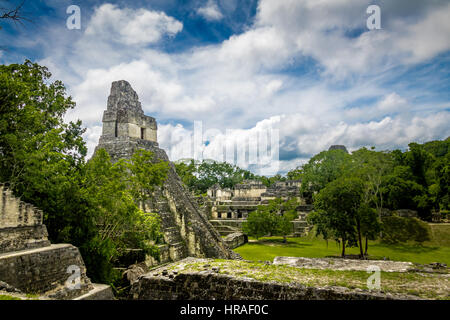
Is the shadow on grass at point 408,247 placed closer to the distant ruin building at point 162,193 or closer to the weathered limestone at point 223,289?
the distant ruin building at point 162,193

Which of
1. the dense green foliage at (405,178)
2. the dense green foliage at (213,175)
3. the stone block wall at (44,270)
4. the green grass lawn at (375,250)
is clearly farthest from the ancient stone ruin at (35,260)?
the dense green foliage at (213,175)

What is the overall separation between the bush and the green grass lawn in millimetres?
520

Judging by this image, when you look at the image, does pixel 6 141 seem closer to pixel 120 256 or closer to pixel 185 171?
pixel 120 256

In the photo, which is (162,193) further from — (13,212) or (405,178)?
(405,178)

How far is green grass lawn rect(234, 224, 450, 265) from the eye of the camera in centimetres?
1397

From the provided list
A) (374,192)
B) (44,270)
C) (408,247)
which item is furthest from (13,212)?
(374,192)

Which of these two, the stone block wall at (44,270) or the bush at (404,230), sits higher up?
the stone block wall at (44,270)

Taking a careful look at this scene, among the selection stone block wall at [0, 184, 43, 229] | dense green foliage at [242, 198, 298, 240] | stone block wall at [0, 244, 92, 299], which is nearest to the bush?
dense green foliage at [242, 198, 298, 240]

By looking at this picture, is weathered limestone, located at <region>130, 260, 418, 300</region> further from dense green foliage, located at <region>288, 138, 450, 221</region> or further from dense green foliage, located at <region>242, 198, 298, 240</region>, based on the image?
dense green foliage, located at <region>288, 138, 450, 221</region>

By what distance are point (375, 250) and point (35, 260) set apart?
16.6m

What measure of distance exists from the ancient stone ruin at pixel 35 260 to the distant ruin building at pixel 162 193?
11.4ft

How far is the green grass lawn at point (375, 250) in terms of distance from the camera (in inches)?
550

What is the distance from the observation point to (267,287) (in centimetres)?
472
